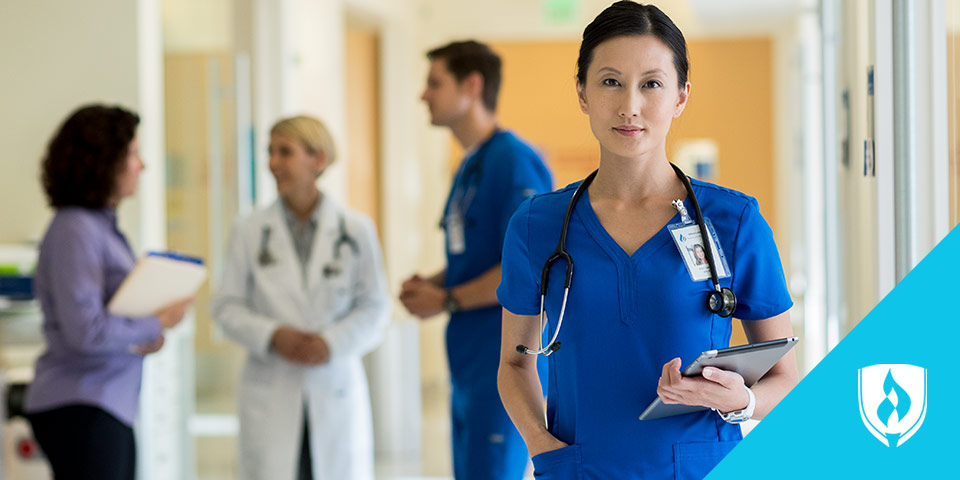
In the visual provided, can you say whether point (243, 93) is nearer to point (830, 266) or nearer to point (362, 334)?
point (362, 334)

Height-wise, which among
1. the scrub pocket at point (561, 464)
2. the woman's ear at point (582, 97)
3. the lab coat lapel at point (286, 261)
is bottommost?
the scrub pocket at point (561, 464)

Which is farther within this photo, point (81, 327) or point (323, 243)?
point (323, 243)

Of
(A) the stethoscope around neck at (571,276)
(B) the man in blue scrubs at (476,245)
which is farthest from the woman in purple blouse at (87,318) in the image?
(A) the stethoscope around neck at (571,276)

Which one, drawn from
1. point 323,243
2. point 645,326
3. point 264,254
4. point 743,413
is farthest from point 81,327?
point 743,413

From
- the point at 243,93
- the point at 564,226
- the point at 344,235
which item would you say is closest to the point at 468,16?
the point at 243,93

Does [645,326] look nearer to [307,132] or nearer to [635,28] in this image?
[635,28]

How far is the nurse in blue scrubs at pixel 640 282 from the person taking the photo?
129cm

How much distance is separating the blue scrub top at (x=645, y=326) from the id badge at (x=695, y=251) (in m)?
0.02

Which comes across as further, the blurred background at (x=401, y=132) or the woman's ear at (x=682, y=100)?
the blurred background at (x=401, y=132)

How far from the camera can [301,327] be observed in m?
3.01

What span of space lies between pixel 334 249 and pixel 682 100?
6.18ft

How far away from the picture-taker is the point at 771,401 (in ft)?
4.31

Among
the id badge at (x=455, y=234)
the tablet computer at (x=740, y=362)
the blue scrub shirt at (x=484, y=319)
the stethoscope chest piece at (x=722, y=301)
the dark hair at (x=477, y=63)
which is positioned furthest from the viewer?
the dark hair at (x=477, y=63)

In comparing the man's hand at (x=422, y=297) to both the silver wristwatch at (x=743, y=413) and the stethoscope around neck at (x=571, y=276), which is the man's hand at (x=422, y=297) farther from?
the silver wristwatch at (x=743, y=413)
